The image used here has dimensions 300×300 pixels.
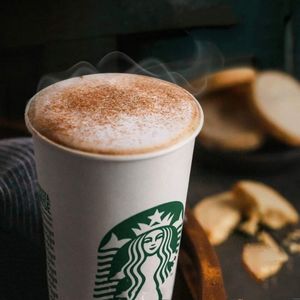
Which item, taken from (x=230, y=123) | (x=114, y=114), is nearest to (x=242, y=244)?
(x=230, y=123)

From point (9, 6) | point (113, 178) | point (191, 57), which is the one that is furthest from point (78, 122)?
point (191, 57)

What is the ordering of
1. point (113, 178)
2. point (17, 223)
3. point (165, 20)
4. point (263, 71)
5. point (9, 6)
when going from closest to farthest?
point (113, 178), point (17, 223), point (9, 6), point (165, 20), point (263, 71)

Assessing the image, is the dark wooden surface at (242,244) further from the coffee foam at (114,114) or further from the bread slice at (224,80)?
the coffee foam at (114,114)

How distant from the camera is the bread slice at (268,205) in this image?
0.90m

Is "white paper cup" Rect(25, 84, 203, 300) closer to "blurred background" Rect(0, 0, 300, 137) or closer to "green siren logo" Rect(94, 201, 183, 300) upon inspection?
"green siren logo" Rect(94, 201, 183, 300)

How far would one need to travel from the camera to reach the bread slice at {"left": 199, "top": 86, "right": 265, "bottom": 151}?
106 cm

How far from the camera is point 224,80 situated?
1.12 metres

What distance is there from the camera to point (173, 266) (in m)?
0.51

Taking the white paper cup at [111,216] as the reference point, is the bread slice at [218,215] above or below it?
below

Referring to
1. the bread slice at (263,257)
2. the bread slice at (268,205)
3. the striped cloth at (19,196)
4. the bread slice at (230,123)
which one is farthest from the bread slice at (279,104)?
the striped cloth at (19,196)

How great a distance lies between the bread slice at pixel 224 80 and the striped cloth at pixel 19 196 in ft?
1.82

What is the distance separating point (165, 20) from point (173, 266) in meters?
0.70

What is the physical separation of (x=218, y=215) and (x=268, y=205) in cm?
10

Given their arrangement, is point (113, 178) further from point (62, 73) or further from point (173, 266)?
point (62, 73)
